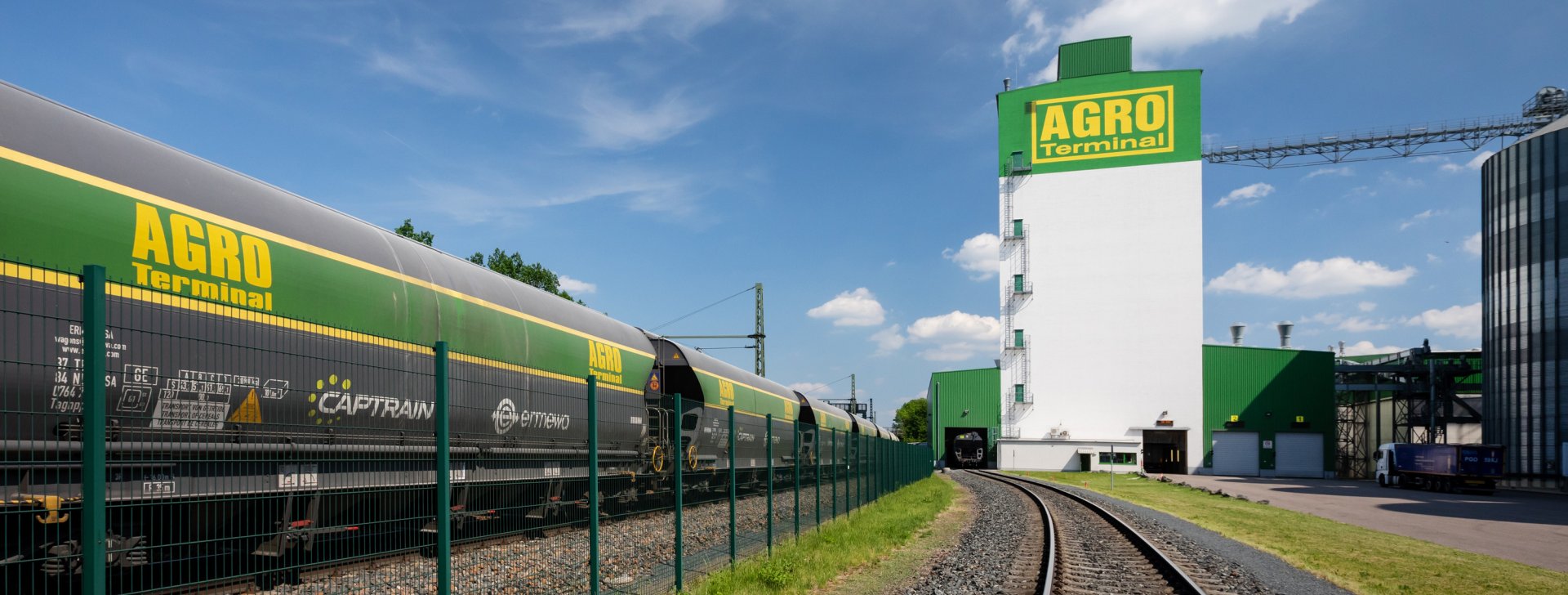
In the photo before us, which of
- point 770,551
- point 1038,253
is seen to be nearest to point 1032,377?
point 1038,253

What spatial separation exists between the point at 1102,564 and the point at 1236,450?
5400cm

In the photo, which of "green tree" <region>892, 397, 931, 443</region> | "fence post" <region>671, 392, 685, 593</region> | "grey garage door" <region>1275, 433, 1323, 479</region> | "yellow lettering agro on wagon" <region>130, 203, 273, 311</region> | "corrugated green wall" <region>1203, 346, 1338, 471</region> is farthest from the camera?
"green tree" <region>892, 397, 931, 443</region>

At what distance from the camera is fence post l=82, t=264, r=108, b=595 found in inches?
128

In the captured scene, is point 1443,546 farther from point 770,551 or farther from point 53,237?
point 53,237

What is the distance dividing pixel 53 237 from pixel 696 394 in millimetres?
12534

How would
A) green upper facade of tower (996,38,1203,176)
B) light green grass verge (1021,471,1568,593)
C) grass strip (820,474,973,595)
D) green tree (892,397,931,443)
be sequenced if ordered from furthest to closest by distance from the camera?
green tree (892,397,931,443), green upper facade of tower (996,38,1203,176), light green grass verge (1021,471,1568,593), grass strip (820,474,973,595)

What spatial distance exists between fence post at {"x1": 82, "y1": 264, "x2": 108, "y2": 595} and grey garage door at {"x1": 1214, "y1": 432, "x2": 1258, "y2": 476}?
65.7 m

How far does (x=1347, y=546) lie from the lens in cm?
1727

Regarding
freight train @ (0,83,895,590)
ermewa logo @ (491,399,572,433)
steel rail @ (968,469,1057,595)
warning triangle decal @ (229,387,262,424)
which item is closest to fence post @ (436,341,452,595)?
freight train @ (0,83,895,590)

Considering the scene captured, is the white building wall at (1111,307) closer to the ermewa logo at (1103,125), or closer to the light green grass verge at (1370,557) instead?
the ermewa logo at (1103,125)

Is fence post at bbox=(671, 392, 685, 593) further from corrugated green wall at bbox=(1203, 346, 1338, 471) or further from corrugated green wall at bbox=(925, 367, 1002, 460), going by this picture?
corrugated green wall at bbox=(925, 367, 1002, 460)

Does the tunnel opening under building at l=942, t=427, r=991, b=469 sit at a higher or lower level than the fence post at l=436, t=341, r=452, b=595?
lower

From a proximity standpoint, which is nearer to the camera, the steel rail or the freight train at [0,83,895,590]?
the freight train at [0,83,895,590]

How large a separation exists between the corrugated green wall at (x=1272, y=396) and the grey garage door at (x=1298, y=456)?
35cm
